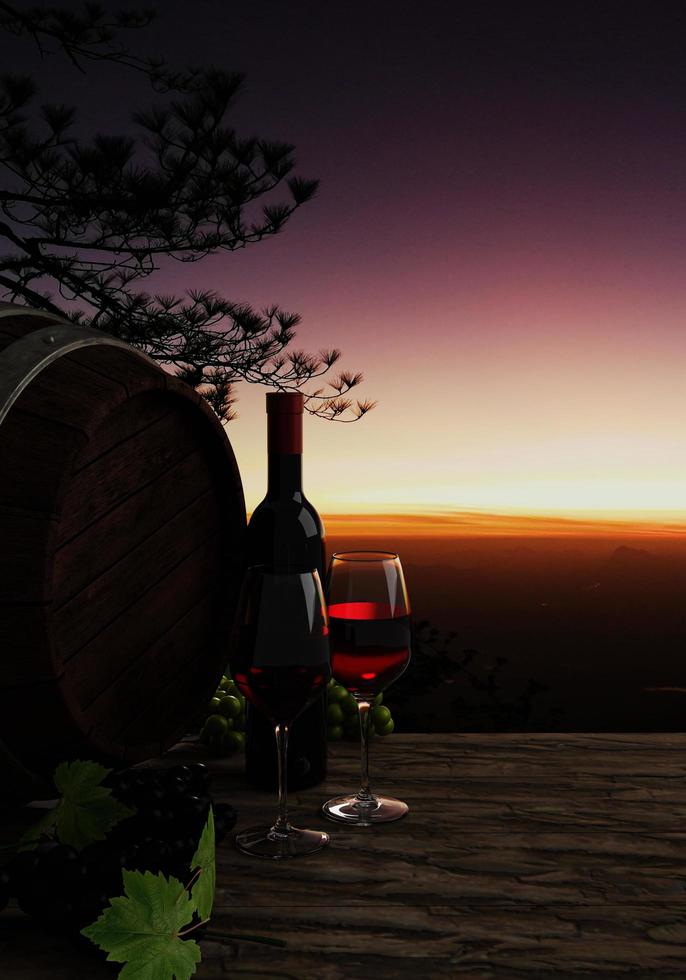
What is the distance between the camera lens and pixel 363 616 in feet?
4.10

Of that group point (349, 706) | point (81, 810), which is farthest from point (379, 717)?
point (81, 810)

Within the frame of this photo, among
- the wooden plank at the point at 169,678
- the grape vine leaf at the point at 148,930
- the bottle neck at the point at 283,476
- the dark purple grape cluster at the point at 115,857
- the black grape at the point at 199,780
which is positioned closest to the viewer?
the grape vine leaf at the point at 148,930

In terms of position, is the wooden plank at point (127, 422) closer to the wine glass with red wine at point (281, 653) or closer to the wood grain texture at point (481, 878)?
the wine glass with red wine at point (281, 653)

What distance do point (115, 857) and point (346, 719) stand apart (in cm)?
70

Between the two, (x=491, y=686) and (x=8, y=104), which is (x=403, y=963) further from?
(x=491, y=686)

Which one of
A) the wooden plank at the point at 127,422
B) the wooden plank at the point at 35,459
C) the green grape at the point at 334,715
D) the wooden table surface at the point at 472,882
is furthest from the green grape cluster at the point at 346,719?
the wooden plank at the point at 35,459

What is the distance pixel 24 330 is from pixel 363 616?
61cm

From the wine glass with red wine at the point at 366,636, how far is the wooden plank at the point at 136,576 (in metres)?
0.27

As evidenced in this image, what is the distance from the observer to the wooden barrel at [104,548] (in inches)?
42.8

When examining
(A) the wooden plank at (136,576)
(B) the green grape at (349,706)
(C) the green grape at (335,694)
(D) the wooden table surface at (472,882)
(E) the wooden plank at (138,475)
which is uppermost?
(E) the wooden plank at (138,475)

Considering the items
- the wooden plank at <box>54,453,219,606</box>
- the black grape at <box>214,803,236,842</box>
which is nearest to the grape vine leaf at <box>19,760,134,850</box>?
the black grape at <box>214,803,236,842</box>

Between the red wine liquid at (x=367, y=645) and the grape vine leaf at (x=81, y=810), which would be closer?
the grape vine leaf at (x=81, y=810)

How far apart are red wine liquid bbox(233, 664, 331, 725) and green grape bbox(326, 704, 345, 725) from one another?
469 mm

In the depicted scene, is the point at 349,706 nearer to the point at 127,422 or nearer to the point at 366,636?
the point at 366,636
